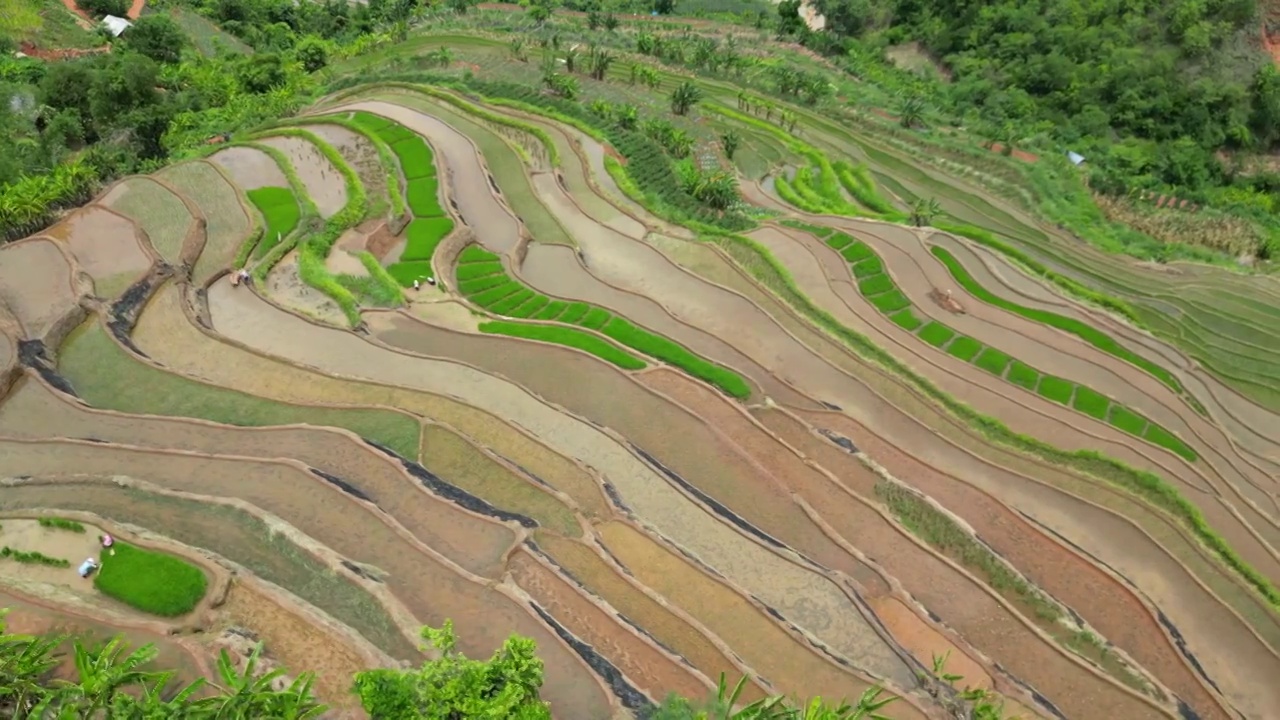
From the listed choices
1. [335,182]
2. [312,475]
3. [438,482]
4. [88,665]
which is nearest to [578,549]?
[438,482]

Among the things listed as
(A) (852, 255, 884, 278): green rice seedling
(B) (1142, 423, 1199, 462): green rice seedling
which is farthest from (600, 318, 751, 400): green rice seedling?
(B) (1142, 423, 1199, 462): green rice seedling

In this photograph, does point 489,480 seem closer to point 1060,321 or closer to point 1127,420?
point 1127,420

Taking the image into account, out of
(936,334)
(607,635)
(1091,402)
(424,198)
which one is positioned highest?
(424,198)

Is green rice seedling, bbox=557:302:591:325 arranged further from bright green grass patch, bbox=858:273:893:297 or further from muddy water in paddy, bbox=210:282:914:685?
bright green grass patch, bbox=858:273:893:297

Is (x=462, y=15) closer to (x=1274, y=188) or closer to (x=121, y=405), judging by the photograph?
(x=121, y=405)

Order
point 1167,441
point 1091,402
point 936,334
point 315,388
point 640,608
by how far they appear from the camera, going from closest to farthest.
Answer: point 640,608
point 315,388
point 1167,441
point 1091,402
point 936,334

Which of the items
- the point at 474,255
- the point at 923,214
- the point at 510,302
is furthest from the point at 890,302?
the point at 474,255

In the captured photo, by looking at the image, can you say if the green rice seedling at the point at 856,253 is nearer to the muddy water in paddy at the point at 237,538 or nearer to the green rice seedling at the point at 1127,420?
the green rice seedling at the point at 1127,420
